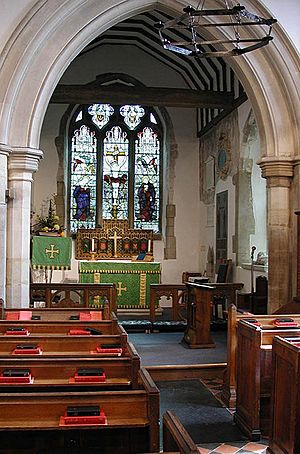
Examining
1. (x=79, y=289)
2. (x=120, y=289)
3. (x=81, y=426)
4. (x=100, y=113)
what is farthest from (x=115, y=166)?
(x=81, y=426)

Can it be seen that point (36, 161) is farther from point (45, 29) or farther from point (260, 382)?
point (260, 382)

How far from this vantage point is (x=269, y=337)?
5059mm

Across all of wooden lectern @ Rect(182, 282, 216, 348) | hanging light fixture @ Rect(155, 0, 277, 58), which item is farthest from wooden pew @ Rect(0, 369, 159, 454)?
wooden lectern @ Rect(182, 282, 216, 348)

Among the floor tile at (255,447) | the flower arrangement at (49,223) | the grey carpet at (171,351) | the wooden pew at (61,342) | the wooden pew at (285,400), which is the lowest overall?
the floor tile at (255,447)

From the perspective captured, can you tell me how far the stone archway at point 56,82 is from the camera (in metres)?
6.82

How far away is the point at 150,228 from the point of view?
45.7 feet

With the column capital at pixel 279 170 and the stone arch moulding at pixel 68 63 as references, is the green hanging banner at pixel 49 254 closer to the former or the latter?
the stone arch moulding at pixel 68 63

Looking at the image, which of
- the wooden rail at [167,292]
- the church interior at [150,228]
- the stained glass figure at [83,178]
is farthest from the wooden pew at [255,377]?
the stained glass figure at [83,178]

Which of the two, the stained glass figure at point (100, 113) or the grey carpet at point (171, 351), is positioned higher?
the stained glass figure at point (100, 113)

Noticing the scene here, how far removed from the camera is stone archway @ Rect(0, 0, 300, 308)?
6.82 metres

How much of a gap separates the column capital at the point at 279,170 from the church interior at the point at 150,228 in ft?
0.08

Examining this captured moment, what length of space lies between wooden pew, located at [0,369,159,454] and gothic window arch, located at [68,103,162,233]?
1088 cm

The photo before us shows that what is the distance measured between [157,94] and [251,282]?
147 inches

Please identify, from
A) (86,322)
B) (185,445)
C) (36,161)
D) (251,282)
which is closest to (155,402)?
(185,445)
